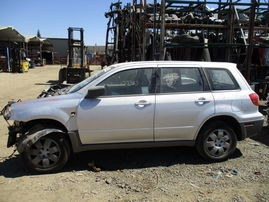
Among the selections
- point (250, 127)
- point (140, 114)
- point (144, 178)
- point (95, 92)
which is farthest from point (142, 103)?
point (250, 127)

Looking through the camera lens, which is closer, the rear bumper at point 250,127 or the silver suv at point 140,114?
the silver suv at point 140,114

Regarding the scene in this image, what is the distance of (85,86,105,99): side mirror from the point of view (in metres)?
3.81

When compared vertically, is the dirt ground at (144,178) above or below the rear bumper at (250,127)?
Answer: below

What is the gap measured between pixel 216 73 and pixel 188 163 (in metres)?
1.64

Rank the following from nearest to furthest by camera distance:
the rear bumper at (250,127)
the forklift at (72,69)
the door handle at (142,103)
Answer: the door handle at (142,103) < the rear bumper at (250,127) < the forklift at (72,69)

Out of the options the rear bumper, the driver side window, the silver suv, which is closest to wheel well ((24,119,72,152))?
the silver suv

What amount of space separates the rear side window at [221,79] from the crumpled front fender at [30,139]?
2657 mm

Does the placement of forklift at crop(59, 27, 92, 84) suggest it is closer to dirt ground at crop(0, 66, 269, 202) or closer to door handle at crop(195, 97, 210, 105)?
dirt ground at crop(0, 66, 269, 202)

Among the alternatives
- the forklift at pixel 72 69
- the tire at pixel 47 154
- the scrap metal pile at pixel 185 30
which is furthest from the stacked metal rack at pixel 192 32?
the tire at pixel 47 154

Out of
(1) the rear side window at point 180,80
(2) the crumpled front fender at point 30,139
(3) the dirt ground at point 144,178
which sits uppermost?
(1) the rear side window at point 180,80

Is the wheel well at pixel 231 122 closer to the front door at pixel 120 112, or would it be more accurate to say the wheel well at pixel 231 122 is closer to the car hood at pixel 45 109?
the front door at pixel 120 112

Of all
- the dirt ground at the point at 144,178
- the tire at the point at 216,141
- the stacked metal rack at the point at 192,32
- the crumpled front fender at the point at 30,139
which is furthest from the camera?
the stacked metal rack at the point at 192,32

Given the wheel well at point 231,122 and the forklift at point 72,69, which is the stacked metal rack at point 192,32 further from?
the wheel well at point 231,122

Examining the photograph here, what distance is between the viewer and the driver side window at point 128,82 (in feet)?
13.3
